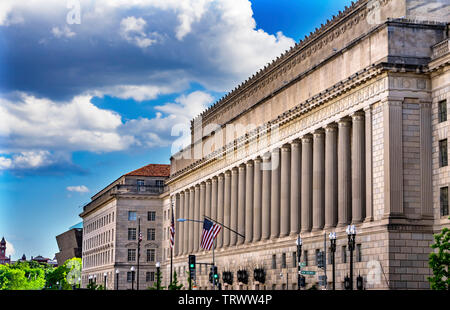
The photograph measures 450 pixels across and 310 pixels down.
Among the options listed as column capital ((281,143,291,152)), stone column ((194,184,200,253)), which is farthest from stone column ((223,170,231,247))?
column capital ((281,143,291,152))

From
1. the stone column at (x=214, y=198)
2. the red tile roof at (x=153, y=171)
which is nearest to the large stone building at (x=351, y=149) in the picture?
the stone column at (x=214, y=198)

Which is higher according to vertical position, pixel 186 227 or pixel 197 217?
pixel 197 217

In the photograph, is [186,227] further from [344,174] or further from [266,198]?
[344,174]

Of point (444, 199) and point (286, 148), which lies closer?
point (444, 199)

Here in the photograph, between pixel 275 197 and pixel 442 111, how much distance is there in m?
28.8

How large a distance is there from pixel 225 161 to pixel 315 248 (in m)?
33.4

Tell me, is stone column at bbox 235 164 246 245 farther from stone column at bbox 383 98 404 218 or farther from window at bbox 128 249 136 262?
window at bbox 128 249 136 262


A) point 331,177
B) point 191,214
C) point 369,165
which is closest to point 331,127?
point 331,177

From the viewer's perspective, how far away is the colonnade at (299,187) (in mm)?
71688

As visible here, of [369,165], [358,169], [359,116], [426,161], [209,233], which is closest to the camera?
[426,161]

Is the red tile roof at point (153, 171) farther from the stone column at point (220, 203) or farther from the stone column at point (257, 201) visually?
the stone column at point (257, 201)

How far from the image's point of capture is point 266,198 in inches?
3688

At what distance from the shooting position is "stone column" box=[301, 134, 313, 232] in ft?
267

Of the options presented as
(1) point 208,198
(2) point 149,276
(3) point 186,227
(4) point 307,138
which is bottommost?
(2) point 149,276
